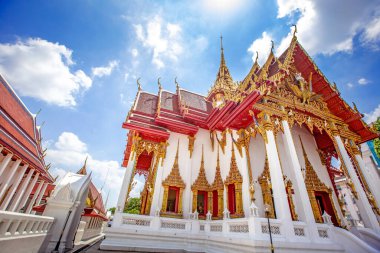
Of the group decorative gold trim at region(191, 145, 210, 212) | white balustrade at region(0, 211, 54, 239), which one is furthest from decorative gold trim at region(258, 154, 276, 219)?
white balustrade at region(0, 211, 54, 239)

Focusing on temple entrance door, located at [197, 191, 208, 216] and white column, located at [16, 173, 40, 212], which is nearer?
temple entrance door, located at [197, 191, 208, 216]

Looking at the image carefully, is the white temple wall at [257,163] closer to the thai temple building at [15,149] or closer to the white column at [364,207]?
the white column at [364,207]

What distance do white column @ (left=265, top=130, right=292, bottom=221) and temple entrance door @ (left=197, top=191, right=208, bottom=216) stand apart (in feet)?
10.2

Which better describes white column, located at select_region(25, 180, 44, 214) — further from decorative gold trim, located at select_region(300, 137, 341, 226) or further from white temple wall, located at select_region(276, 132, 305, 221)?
decorative gold trim, located at select_region(300, 137, 341, 226)

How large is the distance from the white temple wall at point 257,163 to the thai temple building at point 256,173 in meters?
0.04

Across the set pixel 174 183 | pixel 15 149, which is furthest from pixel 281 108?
pixel 15 149

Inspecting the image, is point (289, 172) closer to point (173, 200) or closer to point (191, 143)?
point (191, 143)

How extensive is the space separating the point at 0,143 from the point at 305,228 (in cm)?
1387

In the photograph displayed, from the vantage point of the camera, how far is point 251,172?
6.46 meters

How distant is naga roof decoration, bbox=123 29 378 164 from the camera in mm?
6852

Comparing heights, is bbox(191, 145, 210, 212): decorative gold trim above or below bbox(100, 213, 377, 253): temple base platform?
above

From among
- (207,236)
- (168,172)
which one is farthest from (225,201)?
(168,172)

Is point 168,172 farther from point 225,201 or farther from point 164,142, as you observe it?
point 225,201

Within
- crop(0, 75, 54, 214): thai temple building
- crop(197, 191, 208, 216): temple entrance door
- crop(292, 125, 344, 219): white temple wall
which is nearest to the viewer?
crop(197, 191, 208, 216): temple entrance door
